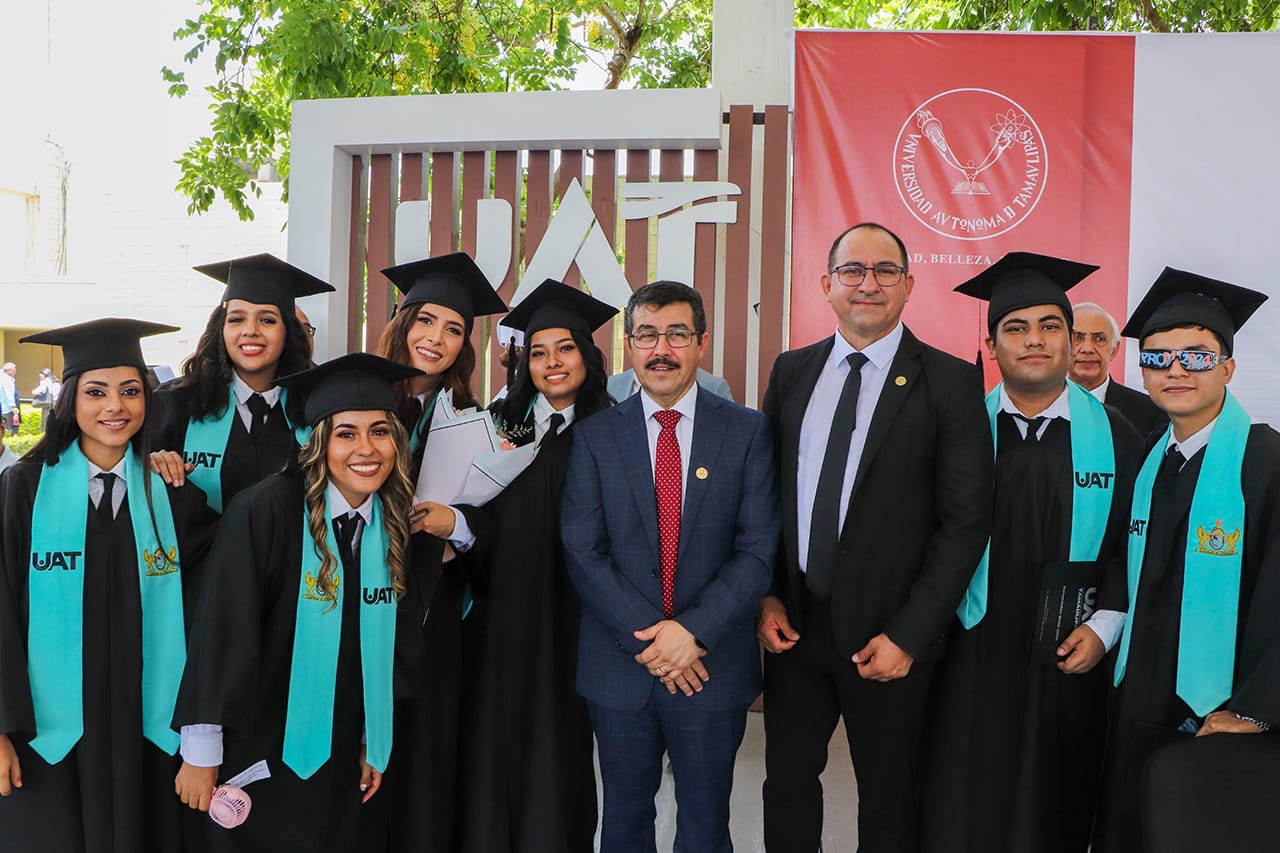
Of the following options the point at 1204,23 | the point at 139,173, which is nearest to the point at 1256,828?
the point at 1204,23

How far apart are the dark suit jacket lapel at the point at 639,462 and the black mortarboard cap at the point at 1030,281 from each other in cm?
110

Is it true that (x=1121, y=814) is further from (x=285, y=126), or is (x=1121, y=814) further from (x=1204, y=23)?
(x=285, y=126)

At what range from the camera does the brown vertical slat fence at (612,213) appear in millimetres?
5043

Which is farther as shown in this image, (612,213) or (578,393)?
(612,213)

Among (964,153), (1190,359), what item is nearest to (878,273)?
(1190,359)

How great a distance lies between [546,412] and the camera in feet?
9.68

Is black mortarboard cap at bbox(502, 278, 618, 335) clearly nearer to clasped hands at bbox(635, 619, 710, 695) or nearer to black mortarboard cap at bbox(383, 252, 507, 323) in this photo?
black mortarboard cap at bbox(383, 252, 507, 323)

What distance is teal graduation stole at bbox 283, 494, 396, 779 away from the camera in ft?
8.10

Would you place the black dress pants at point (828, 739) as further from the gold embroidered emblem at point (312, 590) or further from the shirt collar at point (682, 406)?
the gold embroidered emblem at point (312, 590)

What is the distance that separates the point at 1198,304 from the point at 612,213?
3.11 meters

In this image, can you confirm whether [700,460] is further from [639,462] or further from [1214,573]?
[1214,573]

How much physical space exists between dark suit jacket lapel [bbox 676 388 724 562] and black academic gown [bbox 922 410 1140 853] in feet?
2.76

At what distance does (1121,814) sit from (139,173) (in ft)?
62.8

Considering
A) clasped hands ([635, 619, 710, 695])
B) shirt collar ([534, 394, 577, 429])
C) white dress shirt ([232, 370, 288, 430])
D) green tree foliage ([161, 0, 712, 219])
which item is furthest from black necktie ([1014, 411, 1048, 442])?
→ green tree foliage ([161, 0, 712, 219])
